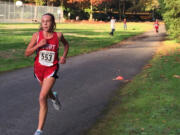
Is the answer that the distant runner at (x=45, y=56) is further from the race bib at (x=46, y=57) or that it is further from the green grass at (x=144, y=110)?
the green grass at (x=144, y=110)

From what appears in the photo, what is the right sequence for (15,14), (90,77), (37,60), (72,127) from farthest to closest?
1. (15,14)
2. (90,77)
3. (72,127)
4. (37,60)

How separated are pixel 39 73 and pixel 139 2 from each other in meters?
79.4

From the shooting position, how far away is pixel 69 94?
7.80 metres

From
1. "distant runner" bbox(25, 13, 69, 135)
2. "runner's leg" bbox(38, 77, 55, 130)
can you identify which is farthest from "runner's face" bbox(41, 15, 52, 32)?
"runner's leg" bbox(38, 77, 55, 130)

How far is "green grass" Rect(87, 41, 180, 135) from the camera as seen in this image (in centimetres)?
523

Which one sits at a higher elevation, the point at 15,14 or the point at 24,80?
the point at 15,14

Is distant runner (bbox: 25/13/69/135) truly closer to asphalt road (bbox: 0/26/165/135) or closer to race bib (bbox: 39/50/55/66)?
race bib (bbox: 39/50/55/66)

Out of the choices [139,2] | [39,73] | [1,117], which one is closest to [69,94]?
[1,117]

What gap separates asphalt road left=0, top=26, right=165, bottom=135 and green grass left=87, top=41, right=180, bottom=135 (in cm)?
29

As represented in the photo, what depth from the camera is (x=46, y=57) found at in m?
4.89

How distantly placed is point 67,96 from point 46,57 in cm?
284

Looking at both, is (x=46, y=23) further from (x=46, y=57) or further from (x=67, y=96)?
(x=67, y=96)

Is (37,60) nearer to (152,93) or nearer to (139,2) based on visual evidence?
(152,93)

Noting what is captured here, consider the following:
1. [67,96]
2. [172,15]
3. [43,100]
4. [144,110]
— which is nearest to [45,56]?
[43,100]
